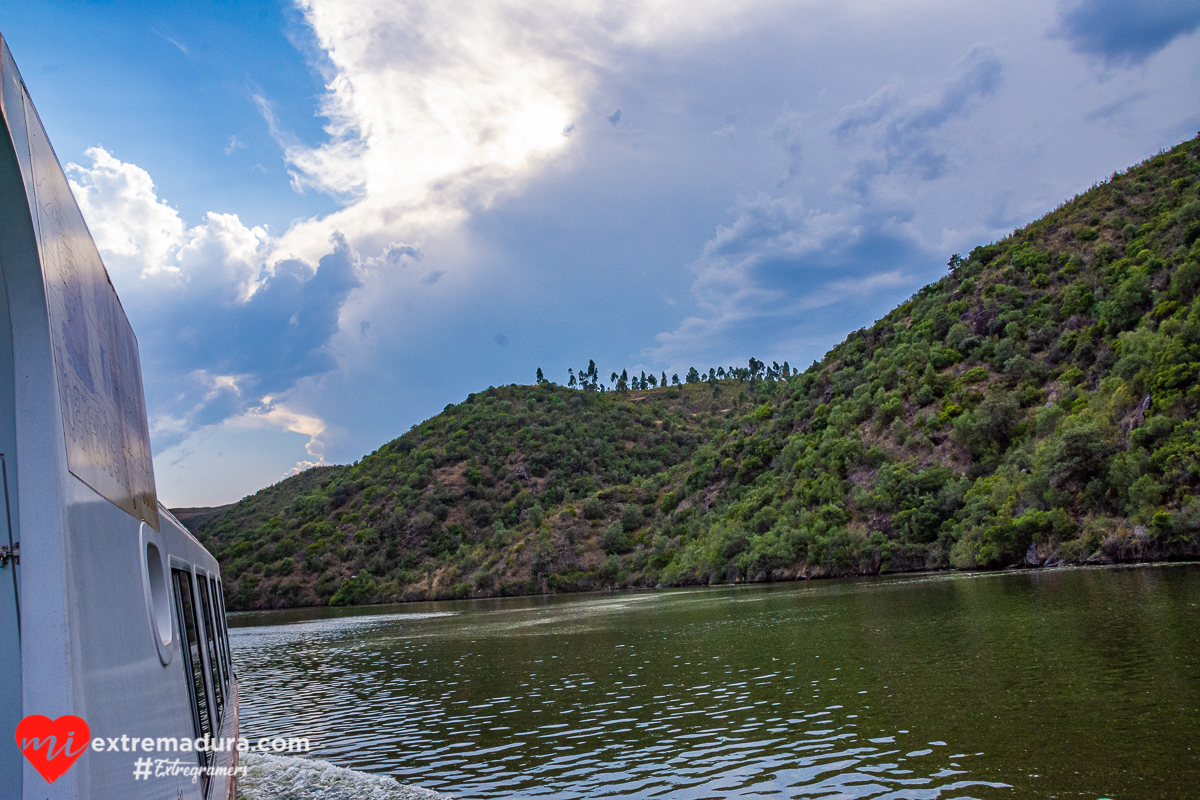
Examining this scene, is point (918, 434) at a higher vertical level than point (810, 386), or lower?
lower

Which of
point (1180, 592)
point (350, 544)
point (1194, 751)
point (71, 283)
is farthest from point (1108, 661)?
point (350, 544)

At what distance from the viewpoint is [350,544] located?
426 feet

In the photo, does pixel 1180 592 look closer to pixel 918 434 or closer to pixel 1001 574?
pixel 1001 574

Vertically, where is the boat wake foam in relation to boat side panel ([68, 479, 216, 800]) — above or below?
below

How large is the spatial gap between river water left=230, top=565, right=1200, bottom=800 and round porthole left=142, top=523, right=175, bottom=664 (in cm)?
806

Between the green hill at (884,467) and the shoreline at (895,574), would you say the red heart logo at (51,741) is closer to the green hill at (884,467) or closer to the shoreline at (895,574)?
the shoreline at (895,574)

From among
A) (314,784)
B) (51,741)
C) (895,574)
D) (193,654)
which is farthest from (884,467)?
(51,741)

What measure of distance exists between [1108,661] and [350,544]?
414 feet

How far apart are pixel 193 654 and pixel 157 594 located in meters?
2.88

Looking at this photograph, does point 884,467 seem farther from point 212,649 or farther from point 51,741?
point 51,741

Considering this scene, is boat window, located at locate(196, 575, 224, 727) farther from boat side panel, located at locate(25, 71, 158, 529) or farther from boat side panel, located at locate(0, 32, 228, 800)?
boat side panel, located at locate(0, 32, 228, 800)

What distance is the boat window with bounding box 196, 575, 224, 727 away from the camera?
37.4ft

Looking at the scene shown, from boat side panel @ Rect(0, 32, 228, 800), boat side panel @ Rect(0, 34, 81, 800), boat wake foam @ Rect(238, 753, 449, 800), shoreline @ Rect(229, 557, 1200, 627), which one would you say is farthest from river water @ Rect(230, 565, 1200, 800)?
boat side panel @ Rect(0, 34, 81, 800)

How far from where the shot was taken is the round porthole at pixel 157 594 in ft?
19.1
